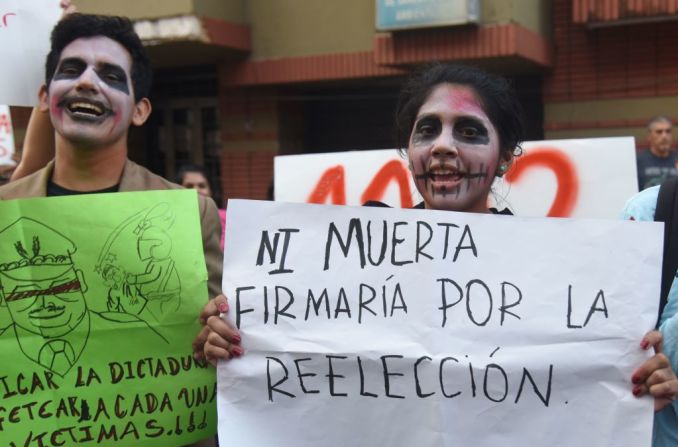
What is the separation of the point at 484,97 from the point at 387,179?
2.34m

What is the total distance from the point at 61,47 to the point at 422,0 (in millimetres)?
6338

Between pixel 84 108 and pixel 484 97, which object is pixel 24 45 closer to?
pixel 84 108

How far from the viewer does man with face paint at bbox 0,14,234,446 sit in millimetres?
2242

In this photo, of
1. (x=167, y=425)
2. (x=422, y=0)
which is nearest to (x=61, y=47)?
(x=167, y=425)

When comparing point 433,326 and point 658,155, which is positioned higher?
point 658,155

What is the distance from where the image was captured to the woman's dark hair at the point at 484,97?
2.19m

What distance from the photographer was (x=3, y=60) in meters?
2.60

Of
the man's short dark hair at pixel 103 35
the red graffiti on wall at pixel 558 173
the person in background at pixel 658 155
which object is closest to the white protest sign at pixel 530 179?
the red graffiti on wall at pixel 558 173

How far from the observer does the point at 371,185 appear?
14.9 feet

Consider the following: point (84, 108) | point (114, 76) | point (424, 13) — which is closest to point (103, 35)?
point (114, 76)

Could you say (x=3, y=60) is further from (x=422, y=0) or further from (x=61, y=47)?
(x=422, y=0)

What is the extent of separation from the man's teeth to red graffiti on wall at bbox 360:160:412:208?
2323 mm

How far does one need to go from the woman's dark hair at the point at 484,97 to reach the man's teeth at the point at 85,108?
0.82 meters

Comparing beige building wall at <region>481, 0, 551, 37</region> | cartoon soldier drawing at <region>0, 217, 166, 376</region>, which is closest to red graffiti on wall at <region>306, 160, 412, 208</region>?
cartoon soldier drawing at <region>0, 217, 166, 376</region>
